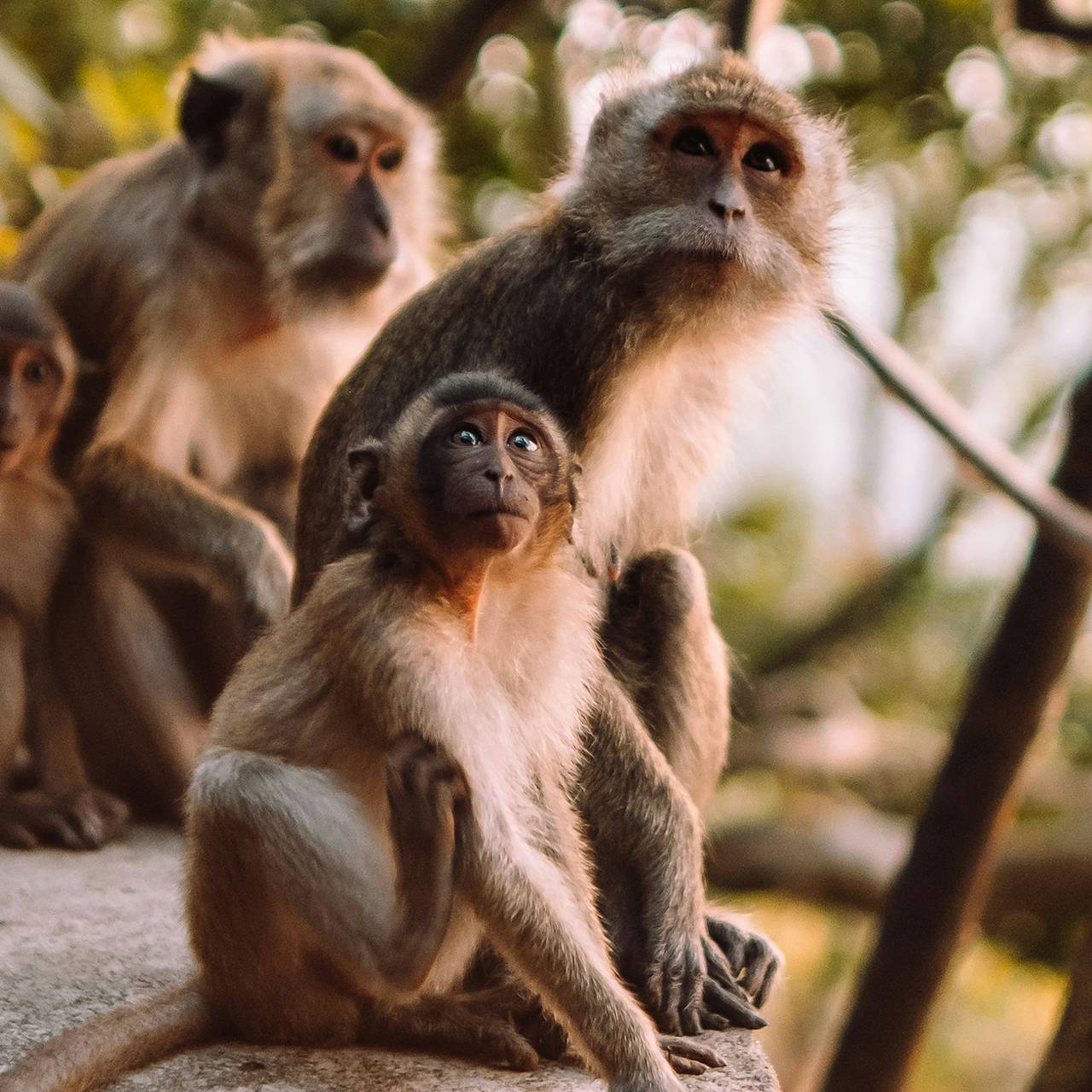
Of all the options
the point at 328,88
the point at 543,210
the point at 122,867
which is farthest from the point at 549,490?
the point at 328,88

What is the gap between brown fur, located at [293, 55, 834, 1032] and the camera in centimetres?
376

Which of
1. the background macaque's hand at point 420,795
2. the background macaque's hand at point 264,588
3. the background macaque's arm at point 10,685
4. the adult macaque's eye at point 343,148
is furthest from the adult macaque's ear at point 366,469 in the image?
the adult macaque's eye at point 343,148

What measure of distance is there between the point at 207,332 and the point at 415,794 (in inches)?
112

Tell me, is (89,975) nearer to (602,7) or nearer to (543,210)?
(543,210)

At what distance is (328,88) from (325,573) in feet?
9.21

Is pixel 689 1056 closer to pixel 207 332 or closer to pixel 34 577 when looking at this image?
pixel 34 577

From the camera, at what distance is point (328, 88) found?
5555 mm

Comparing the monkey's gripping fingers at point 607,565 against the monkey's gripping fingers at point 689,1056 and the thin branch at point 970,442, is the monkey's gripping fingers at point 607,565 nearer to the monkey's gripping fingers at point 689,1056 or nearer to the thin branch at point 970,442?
the monkey's gripping fingers at point 689,1056

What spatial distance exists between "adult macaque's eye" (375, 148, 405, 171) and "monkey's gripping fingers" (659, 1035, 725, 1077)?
3379 mm

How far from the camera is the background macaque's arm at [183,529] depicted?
5184mm

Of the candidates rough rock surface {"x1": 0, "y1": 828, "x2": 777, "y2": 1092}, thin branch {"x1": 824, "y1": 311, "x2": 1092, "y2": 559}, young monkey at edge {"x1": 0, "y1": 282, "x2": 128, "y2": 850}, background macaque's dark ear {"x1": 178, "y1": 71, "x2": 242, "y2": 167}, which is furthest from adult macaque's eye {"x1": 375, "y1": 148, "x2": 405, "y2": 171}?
rough rock surface {"x1": 0, "y1": 828, "x2": 777, "y2": 1092}

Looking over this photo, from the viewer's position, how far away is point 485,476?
124 inches

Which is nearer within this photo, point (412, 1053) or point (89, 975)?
point (412, 1053)

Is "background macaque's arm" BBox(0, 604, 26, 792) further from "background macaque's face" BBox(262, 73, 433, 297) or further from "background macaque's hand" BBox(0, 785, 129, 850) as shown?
"background macaque's face" BBox(262, 73, 433, 297)
